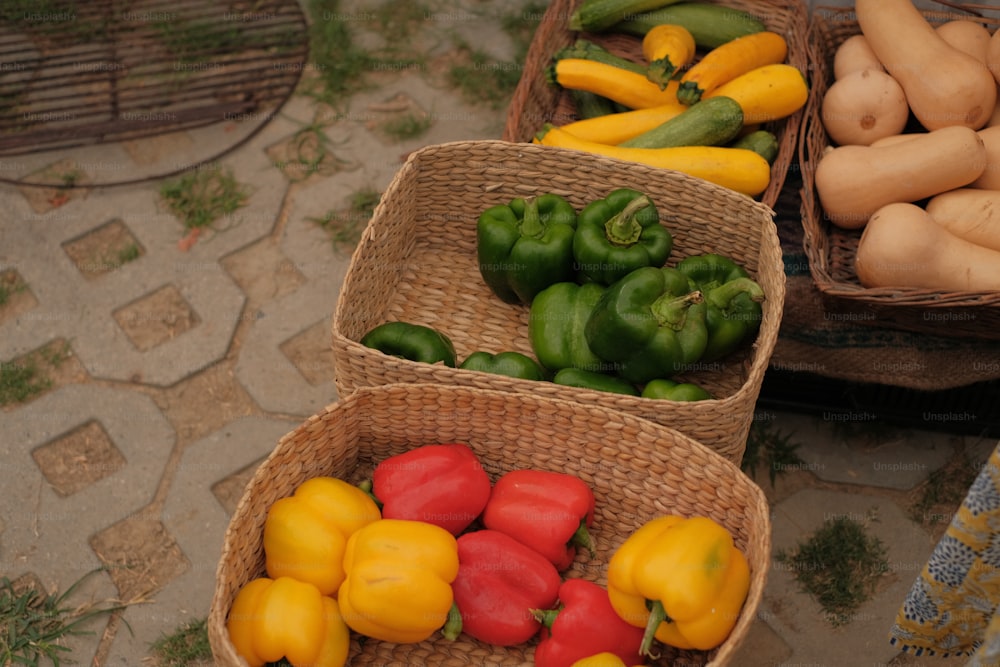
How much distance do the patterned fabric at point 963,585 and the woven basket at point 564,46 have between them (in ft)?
4.52

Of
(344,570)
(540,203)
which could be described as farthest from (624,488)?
(540,203)

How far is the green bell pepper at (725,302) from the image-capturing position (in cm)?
236

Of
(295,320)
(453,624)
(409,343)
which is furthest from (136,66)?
(453,624)

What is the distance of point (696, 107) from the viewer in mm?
2842

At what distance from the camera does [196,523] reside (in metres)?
2.91

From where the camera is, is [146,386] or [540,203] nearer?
[540,203]

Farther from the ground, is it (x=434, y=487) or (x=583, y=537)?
(x=434, y=487)

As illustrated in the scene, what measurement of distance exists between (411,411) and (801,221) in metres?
1.34

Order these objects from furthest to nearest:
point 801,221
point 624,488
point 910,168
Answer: point 801,221 < point 910,168 < point 624,488

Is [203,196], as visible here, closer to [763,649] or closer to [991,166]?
[763,649]

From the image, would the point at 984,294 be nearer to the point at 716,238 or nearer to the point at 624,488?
the point at 716,238

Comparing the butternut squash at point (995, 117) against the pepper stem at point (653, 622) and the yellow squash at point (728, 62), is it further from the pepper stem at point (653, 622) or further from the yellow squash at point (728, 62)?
the pepper stem at point (653, 622)

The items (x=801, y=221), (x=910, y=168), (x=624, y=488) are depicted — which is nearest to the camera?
(x=624, y=488)

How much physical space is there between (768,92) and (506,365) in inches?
49.2
